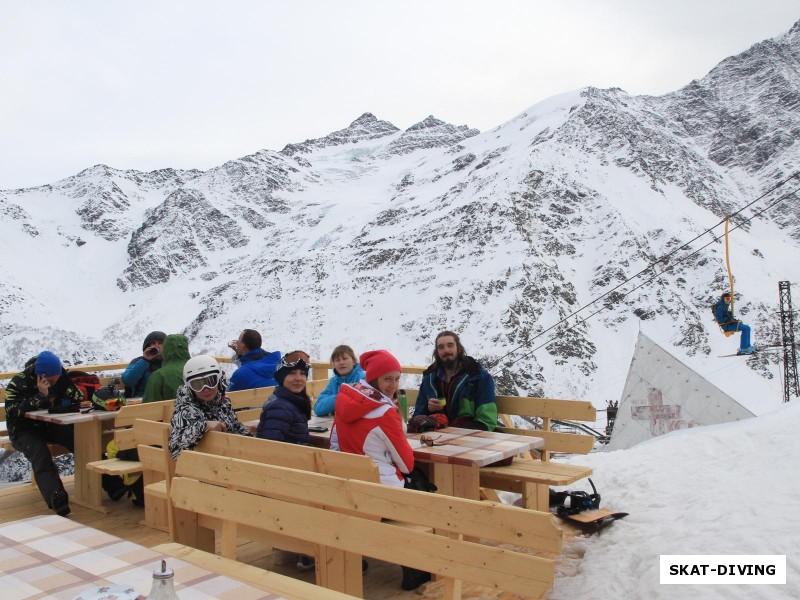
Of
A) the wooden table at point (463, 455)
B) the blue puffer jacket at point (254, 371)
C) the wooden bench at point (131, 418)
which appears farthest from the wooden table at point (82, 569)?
the blue puffer jacket at point (254, 371)

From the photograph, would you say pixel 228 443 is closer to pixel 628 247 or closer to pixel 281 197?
pixel 628 247

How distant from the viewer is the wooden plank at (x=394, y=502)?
7.33ft

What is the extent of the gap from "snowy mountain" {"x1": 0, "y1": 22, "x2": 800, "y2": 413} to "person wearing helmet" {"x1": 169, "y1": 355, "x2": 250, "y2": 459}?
103ft

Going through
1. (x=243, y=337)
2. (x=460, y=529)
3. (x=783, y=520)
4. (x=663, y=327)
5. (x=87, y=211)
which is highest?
(x=87, y=211)

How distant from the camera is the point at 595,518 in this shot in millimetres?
4527

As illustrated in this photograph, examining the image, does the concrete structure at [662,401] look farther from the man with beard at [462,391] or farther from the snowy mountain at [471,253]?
the snowy mountain at [471,253]

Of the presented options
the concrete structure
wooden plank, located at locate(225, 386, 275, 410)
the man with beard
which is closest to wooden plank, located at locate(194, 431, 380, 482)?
wooden plank, located at locate(225, 386, 275, 410)

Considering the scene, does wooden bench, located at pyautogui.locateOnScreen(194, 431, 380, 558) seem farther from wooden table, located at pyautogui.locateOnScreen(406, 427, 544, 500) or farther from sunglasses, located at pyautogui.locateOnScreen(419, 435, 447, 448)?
sunglasses, located at pyautogui.locateOnScreen(419, 435, 447, 448)

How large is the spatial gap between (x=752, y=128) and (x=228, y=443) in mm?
100516

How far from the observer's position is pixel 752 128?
87.0 metres

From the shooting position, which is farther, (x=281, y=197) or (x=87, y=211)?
(x=281, y=197)

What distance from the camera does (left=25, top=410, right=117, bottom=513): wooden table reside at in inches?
208

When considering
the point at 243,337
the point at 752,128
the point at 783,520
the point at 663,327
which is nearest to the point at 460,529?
the point at 783,520

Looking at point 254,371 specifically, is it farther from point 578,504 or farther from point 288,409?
point 578,504
